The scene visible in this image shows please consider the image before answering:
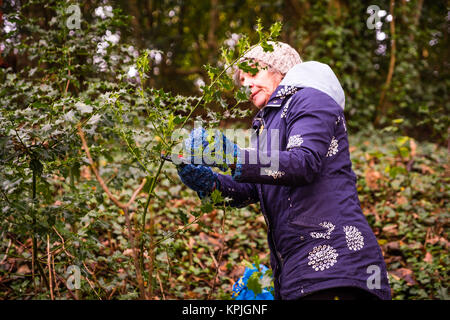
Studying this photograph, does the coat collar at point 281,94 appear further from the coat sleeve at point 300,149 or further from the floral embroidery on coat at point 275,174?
the floral embroidery on coat at point 275,174

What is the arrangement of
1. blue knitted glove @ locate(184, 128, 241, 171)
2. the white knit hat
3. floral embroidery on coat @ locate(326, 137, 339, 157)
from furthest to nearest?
the white knit hat
floral embroidery on coat @ locate(326, 137, 339, 157)
blue knitted glove @ locate(184, 128, 241, 171)

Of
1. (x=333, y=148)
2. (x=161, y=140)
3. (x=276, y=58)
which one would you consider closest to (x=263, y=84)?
(x=276, y=58)

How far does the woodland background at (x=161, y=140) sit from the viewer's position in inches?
59.6

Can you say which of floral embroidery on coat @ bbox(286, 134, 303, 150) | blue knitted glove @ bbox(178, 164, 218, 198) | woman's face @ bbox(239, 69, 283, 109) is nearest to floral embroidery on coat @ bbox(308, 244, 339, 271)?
floral embroidery on coat @ bbox(286, 134, 303, 150)

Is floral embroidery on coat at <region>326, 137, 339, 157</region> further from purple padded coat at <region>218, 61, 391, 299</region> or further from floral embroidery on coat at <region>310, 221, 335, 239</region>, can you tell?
floral embroidery on coat at <region>310, 221, 335, 239</region>

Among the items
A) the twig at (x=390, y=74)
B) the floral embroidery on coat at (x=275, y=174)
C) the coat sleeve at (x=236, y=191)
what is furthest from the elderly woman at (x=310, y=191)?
the twig at (x=390, y=74)

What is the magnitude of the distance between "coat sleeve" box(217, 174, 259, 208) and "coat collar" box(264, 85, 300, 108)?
1.35 ft

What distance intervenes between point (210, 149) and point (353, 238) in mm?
666

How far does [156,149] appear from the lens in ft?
4.36

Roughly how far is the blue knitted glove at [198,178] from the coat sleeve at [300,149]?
0.30m

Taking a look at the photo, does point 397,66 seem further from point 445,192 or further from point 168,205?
point 168,205

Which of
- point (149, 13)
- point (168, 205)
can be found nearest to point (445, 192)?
point (168, 205)

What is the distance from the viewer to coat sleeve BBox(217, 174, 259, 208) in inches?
72.7

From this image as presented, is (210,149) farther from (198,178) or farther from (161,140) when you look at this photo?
(198,178)
